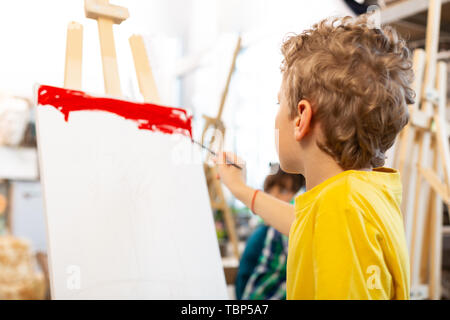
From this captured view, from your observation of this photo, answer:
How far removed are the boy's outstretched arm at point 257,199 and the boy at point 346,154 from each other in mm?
242

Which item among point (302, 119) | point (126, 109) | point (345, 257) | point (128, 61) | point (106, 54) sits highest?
point (128, 61)

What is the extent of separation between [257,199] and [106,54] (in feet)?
1.92

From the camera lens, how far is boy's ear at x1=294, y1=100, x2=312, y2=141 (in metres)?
0.81

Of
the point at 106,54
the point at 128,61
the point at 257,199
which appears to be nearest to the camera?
the point at 257,199

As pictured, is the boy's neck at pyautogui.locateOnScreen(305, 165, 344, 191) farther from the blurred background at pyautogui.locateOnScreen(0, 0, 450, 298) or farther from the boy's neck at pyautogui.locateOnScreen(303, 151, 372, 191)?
the blurred background at pyautogui.locateOnScreen(0, 0, 450, 298)

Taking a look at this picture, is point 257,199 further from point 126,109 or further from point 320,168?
point 126,109

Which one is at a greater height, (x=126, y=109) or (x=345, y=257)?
(x=126, y=109)

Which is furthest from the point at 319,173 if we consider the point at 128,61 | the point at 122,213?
the point at 128,61

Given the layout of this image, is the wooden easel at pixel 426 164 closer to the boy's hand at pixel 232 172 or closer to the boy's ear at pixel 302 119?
the boy's hand at pixel 232 172

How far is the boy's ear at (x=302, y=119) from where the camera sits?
809 millimetres

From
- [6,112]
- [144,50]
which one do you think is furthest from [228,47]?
[144,50]

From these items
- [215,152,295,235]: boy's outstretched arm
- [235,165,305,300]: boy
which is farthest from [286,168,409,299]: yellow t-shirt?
[235,165,305,300]: boy

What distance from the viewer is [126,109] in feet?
4.03
